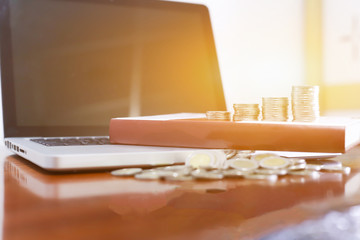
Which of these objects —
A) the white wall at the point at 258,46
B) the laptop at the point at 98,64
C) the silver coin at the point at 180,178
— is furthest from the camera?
the white wall at the point at 258,46

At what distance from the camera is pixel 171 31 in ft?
3.84

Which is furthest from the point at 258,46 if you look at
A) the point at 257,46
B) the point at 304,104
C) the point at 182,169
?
the point at 182,169

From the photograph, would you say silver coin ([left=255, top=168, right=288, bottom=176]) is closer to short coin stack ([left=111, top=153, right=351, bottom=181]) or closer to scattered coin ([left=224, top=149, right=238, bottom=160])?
short coin stack ([left=111, top=153, right=351, bottom=181])

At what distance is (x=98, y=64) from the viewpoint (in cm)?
109

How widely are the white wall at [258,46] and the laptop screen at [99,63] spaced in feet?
0.98

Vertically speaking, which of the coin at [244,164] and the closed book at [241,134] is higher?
the closed book at [241,134]

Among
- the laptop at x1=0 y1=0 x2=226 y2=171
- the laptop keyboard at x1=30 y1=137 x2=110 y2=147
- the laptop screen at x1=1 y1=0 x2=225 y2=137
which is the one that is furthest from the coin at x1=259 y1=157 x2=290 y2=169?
the laptop screen at x1=1 y1=0 x2=225 y2=137

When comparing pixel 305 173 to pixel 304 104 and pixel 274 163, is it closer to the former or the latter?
pixel 274 163

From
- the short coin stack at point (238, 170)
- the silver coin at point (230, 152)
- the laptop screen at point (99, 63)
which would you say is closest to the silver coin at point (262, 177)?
the short coin stack at point (238, 170)

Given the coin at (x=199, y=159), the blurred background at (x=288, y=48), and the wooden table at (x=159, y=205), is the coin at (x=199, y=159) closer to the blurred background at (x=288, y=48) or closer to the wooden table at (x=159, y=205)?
the wooden table at (x=159, y=205)

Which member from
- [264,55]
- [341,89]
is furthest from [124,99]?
[341,89]

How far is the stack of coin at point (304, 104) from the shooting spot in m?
0.71

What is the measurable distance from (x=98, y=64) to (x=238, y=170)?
64cm

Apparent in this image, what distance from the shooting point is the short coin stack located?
1.77 ft
